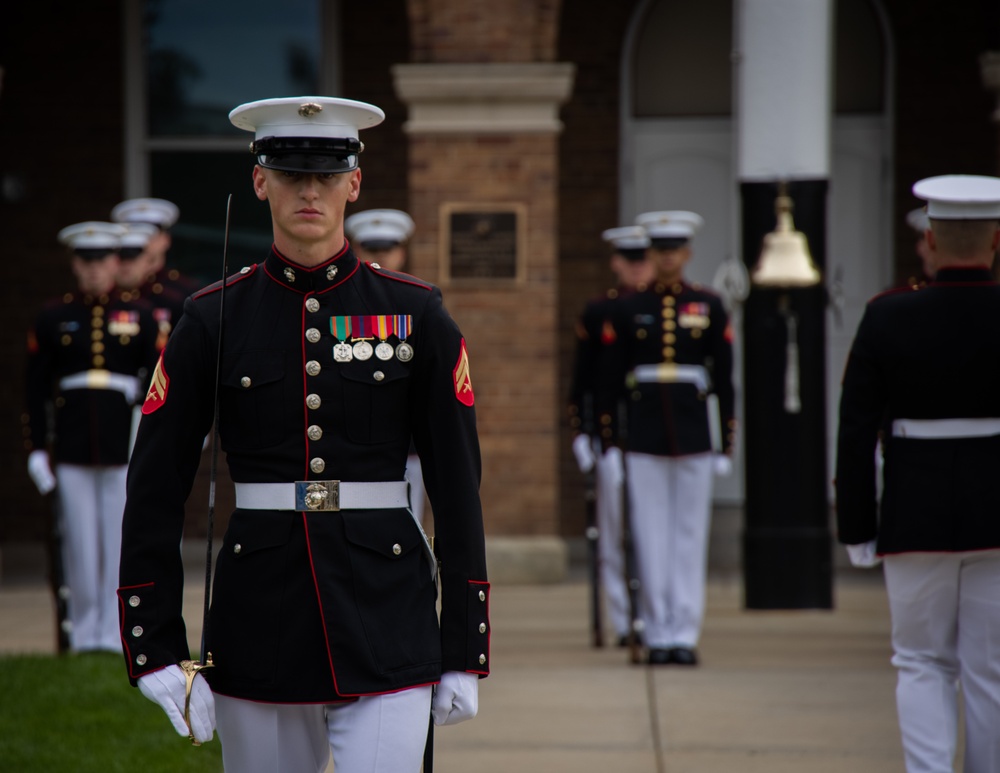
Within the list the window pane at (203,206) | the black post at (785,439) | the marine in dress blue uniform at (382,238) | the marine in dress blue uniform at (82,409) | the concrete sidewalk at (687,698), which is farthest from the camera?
the window pane at (203,206)

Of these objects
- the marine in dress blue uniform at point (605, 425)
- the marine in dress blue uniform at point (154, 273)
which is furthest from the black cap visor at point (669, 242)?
the marine in dress blue uniform at point (154, 273)

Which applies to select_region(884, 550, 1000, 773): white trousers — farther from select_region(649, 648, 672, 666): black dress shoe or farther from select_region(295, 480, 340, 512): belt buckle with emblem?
select_region(649, 648, 672, 666): black dress shoe

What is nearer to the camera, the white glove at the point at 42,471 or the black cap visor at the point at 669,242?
the black cap visor at the point at 669,242

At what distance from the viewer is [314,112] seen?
2.97 metres

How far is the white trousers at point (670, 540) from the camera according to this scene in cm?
727

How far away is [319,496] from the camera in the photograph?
2914mm

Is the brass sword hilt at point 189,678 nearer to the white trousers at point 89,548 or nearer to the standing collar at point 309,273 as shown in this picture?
the standing collar at point 309,273

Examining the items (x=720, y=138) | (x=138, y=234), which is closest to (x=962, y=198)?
(x=138, y=234)

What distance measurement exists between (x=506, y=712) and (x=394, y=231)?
128 inches

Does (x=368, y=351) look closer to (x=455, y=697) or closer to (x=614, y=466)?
(x=455, y=697)

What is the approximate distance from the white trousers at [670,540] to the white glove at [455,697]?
443cm

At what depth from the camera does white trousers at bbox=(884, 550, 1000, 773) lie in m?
4.27

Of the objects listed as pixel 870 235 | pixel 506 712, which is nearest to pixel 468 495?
pixel 506 712

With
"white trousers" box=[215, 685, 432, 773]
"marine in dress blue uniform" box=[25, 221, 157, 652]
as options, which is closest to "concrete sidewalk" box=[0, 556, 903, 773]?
"marine in dress blue uniform" box=[25, 221, 157, 652]
